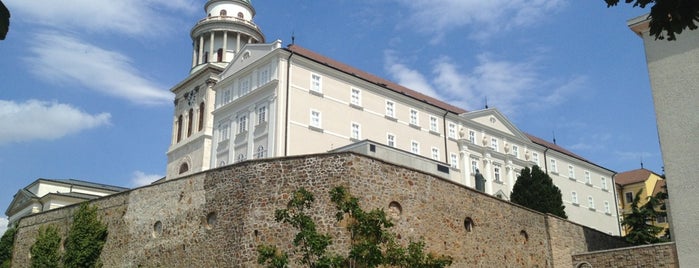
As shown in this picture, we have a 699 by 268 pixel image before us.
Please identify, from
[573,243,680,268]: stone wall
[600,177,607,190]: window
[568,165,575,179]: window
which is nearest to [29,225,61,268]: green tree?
[573,243,680,268]: stone wall

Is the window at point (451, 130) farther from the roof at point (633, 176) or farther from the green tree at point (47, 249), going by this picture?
the green tree at point (47, 249)

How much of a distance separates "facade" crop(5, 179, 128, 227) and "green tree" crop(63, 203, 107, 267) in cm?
3420

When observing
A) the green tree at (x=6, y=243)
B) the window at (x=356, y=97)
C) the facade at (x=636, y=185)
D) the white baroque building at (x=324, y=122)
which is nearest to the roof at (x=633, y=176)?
the facade at (x=636, y=185)

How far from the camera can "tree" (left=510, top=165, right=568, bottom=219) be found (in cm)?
4025

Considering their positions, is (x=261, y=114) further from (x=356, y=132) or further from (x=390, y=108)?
(x=390, y=108)

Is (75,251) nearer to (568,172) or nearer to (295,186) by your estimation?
(295,186)

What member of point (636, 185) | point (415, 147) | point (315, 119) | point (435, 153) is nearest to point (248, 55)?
point (315, 119)

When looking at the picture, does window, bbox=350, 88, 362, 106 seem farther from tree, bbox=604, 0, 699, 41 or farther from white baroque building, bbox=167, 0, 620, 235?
tree, bbox=604, 0, 699, 41

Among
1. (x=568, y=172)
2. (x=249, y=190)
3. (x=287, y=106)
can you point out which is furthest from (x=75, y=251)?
(x=568, y=172)

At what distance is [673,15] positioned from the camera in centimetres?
800

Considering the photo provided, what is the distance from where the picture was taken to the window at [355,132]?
2045 inches

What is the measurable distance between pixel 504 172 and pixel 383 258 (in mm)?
42945

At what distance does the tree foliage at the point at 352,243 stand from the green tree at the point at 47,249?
13786 millimetres

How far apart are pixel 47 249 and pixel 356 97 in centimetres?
2550
